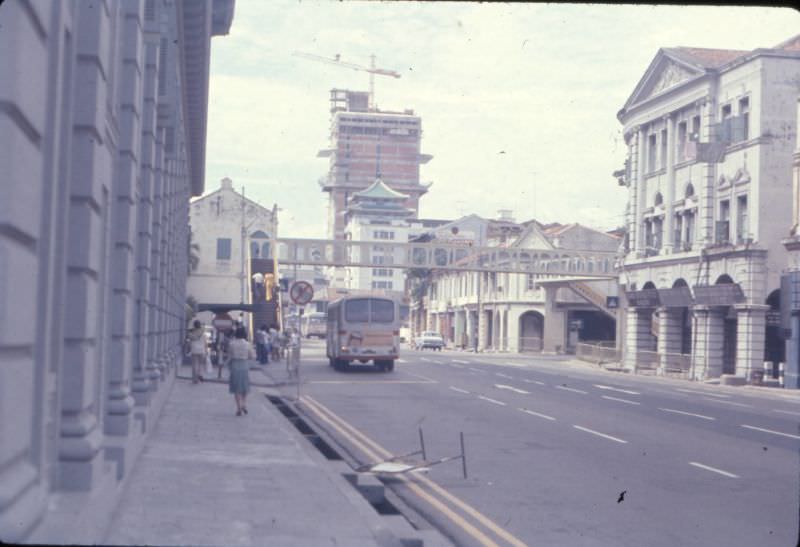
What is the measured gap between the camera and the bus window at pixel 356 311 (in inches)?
1578

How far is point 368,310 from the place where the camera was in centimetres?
4031

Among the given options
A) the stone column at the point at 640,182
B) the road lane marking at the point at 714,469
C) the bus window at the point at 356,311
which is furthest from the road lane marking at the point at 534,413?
the stone column at the point at 640,182

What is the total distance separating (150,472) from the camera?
1159cm

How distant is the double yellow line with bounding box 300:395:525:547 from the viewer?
9.48 m

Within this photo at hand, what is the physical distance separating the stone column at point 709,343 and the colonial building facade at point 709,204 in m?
0.05

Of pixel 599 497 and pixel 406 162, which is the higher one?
pixel 406 162

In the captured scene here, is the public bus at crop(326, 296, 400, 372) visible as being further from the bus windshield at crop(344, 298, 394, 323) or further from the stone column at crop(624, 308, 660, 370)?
the stone column at crop(624, 308, 660, 370)

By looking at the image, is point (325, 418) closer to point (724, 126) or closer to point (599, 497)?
point (599, 497)

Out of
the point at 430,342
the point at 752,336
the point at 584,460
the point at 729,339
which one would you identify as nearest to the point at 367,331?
the point at 752,336

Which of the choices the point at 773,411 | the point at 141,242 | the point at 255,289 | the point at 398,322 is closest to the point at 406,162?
the point at 255,289

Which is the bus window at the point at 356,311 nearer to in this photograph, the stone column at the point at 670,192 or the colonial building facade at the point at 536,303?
the stone column at the point at 670,192

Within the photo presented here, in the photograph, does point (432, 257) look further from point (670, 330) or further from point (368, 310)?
point (368, 310)

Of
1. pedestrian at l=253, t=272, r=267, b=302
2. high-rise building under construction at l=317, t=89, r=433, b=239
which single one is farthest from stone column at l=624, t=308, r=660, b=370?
high-rise building under construction at l=317, t=89, r=433, b=239

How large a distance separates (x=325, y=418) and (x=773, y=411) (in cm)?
1203
